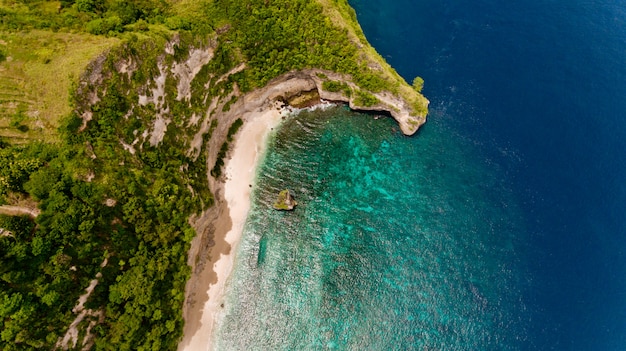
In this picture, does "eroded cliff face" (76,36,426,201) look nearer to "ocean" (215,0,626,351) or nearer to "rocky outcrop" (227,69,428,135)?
"rocky outcrop" (227,69,428,135)

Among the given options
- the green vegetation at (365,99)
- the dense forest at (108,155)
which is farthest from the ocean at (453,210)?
the dense forest at (108,155)

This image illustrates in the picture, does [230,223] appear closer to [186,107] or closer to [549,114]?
[186,107]

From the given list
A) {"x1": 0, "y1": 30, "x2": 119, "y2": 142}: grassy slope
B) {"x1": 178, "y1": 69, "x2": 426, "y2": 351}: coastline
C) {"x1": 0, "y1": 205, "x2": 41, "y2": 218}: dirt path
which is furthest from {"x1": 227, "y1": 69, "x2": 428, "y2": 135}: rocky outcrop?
{"x1": 0, "y1": 205, "x2": 41, "y2": 218}: dirt path

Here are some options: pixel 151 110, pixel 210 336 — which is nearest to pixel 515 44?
pixel 151 110

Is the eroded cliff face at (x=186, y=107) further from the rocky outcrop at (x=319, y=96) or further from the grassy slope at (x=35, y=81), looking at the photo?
the grassy slope at (x=35, y=81)

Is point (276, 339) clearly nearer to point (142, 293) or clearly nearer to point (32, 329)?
point (142, 293)

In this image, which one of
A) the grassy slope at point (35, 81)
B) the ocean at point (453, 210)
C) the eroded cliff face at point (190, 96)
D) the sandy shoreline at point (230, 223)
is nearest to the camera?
the grassy slope at point (35, 81)

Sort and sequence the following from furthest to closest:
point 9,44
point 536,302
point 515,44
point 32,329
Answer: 1. point 515,44
2. point 536,302
3. point 9,44
4. point 32,329
